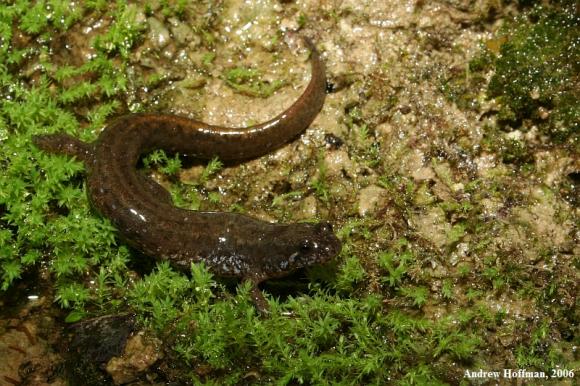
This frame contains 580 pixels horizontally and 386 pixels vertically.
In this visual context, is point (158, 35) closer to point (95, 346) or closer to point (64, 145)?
point (64, 145)

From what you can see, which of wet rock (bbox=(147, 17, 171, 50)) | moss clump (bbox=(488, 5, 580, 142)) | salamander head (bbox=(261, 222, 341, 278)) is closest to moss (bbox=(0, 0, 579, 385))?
moss clump (bbox=(488, 5, 580, 142))

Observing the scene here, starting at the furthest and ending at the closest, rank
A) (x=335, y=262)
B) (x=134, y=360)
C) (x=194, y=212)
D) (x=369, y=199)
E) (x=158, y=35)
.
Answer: (x=158, y=35)
(x=369, y=199)
(x=194, y=212)
(x=335, y=262)
(x=134, y=360)

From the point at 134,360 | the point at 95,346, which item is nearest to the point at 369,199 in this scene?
the point at 134,360

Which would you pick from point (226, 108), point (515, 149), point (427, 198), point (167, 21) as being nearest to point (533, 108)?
point (515, 149)

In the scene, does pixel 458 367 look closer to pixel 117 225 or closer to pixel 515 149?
pixel 515 149

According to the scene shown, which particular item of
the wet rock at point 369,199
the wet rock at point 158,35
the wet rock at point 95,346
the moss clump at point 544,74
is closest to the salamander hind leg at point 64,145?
the wet rock at point 158,35

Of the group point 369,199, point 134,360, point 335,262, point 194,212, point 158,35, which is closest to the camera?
point 134,360
